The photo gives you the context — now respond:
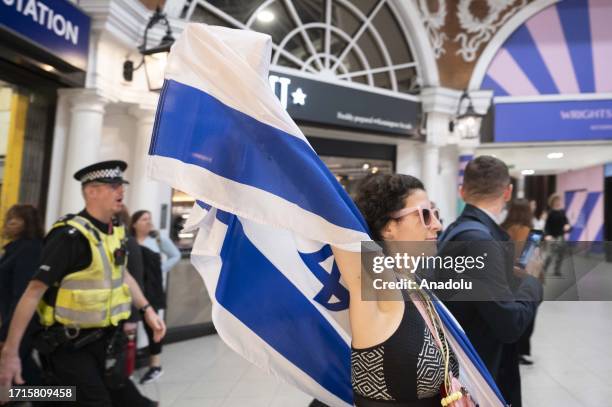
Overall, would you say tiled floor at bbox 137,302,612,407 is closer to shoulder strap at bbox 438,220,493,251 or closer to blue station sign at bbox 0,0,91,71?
shoulder strap at bbox 438,220,493,251

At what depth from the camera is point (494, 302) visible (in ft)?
5.14

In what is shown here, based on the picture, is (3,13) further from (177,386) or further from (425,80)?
(425,80)

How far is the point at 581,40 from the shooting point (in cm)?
742

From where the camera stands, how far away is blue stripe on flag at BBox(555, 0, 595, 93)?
24.0 ft

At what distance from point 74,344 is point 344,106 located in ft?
15.3

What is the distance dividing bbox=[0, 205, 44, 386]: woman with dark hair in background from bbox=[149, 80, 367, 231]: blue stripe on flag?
2.37m

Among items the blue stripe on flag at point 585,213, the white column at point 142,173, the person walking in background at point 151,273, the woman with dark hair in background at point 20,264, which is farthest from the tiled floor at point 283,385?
the blue stripe on flag at point 585,213

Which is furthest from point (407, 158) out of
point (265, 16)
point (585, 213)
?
point (585, 213)

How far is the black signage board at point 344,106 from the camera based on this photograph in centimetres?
550

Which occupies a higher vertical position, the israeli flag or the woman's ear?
the israeli flag

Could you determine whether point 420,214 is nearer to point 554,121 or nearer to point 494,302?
point 494,302

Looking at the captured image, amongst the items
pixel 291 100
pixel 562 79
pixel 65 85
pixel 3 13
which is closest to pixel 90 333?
pixel 3 13

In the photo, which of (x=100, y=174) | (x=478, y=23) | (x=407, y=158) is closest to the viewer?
(x=100, y=174)

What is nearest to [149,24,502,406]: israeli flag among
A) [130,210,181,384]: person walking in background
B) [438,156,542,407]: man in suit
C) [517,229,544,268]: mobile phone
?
[438,156,542,407]: man in suit
